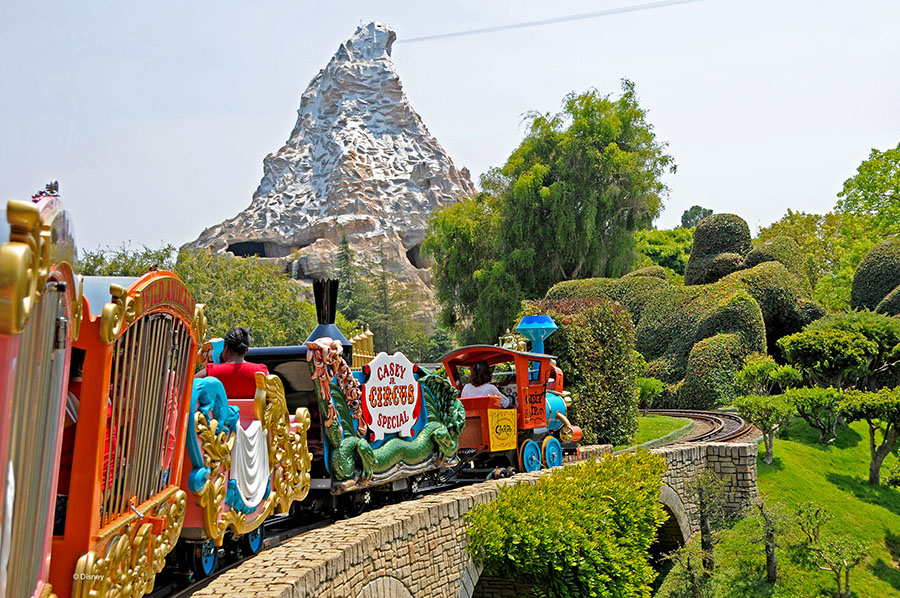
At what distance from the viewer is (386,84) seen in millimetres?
78000

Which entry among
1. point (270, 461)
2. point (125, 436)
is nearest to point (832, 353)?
point (270, 461)

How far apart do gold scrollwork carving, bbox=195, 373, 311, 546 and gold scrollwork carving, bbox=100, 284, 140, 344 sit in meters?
1.38

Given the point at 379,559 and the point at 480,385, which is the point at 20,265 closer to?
the point at 379,559

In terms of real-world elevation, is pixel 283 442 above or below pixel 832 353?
below

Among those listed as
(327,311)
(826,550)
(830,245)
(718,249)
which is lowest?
(826,550)

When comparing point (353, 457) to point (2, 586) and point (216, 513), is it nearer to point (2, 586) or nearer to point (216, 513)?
point (216, 513)

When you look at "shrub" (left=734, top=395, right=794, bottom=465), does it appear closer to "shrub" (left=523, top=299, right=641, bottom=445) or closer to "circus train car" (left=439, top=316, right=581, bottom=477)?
"shrub" (left=523, top=299, right=641, bottom=445)

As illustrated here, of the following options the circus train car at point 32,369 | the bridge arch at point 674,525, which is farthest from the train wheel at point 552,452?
the circus train car at point 32,369

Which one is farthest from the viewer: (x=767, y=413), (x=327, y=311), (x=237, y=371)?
(x=767, y=413)

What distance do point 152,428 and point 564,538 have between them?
18.7 feet

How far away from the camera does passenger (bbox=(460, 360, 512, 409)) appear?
11.1m

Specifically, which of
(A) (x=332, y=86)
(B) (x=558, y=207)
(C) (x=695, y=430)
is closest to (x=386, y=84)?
(A) (x=332, y=86)

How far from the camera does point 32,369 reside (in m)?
3.06

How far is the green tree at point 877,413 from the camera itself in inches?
694
